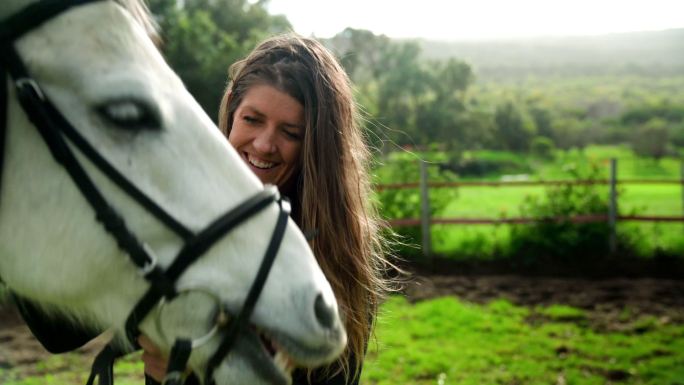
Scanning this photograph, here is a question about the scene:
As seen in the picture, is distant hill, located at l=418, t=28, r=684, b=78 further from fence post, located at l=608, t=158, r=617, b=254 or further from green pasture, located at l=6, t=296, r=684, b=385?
green pasture, located at l=6, t=296, r=684, b=385

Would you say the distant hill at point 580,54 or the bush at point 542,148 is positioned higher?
the distant hill at point 580,54

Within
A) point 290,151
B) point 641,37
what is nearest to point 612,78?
point 641,37

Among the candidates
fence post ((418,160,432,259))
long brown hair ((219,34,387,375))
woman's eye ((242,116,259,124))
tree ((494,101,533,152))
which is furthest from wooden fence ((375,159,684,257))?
tree ((494,101,533,152))

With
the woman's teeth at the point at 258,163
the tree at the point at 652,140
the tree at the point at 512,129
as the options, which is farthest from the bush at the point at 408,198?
the tree at the point at 512,129

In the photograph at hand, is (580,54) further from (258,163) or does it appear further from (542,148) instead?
(258,163)

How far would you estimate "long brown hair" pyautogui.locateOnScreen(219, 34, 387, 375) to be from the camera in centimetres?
182

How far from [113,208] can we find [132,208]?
0.04 meters

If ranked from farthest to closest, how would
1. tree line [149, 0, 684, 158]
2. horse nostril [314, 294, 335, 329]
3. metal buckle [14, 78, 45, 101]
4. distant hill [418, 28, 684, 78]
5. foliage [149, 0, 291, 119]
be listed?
distant hill [418, 28, 684, 78] < tree line [149, 0, 684, 158] < foliage [149, 0, 291, 119] < horse nostril [314, 294, 335, 329] < metal buckle [14, 78, 45, 101]

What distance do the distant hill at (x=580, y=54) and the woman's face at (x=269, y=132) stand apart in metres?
46.0

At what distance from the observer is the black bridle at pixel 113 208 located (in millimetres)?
1120

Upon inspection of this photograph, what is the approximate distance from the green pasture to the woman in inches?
83.0

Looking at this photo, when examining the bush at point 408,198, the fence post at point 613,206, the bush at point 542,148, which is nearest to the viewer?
the fence post at point 613,206

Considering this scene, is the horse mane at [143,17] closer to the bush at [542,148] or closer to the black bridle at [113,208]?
the black bridle at [113,208]

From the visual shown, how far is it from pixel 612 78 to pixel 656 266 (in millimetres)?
57579
